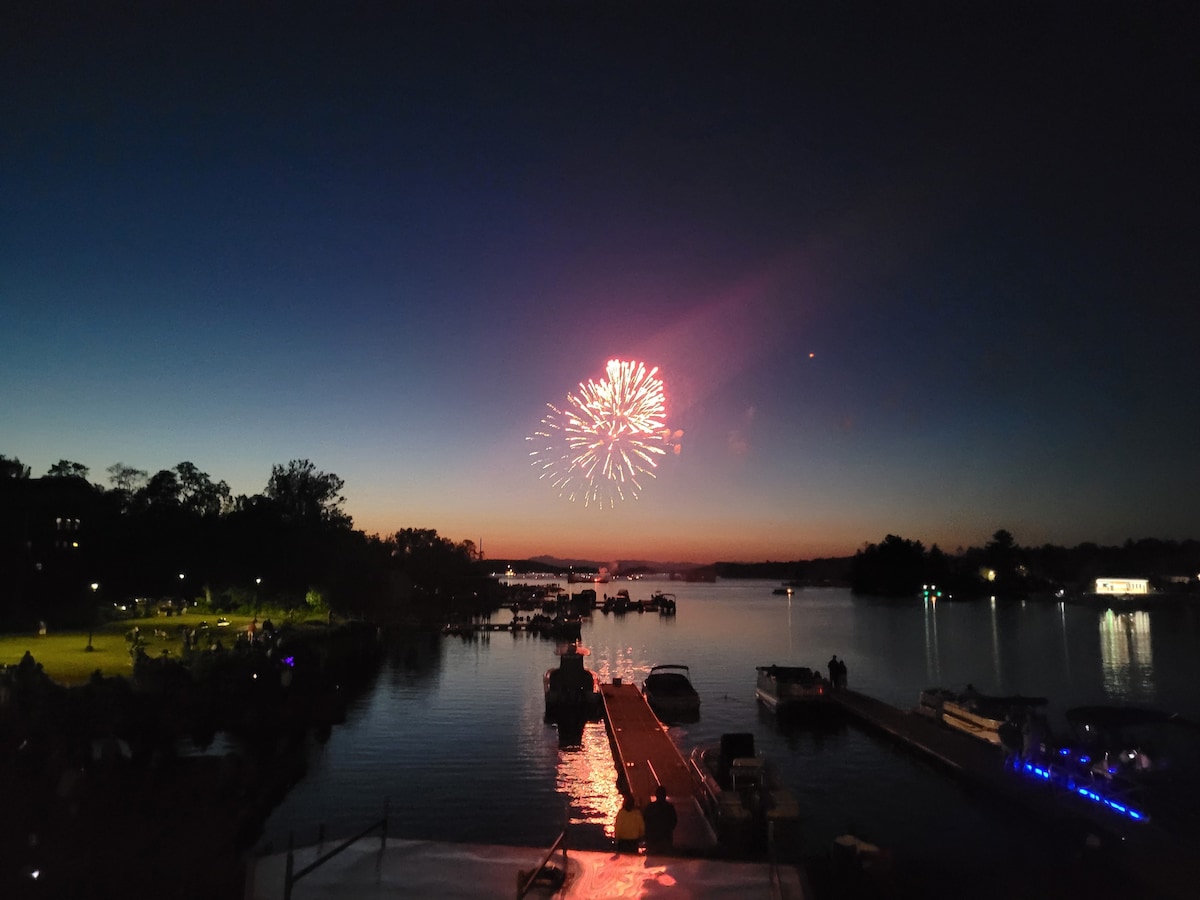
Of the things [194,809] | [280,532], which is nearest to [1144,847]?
[194,809]

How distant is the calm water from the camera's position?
70.5 ft

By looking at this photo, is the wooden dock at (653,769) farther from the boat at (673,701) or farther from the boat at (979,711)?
the boat at (979,711)

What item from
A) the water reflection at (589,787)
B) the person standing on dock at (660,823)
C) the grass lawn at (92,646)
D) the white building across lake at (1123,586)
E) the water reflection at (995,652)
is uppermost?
the grass lawn at (92,646)

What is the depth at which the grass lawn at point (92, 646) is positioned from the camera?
31.0 meters

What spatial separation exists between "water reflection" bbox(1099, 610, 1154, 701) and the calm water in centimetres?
35

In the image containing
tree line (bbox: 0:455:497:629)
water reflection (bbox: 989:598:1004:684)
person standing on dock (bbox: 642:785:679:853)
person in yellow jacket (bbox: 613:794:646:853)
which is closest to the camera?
person in yellow jacket (bbox: 613:794:646:853)

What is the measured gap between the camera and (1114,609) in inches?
6555

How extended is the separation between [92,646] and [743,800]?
106ft

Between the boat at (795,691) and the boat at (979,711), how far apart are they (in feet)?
17.7

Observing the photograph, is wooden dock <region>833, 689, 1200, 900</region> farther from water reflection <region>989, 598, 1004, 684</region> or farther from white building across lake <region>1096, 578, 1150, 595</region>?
white building across lake <region>1096, 578, 1150, 595</region>

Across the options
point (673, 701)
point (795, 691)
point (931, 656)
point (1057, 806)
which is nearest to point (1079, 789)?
point (1057, 806)

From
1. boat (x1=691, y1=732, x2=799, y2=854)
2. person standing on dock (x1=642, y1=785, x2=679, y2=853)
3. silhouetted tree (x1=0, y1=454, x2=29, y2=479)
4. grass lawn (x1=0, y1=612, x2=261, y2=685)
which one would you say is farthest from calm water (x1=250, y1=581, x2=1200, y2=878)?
silhouetted tree (x1=0, y1=454, x2=29, y2=479)

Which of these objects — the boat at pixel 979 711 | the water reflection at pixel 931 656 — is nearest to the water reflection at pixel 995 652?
the water reflection at pixel 931 656

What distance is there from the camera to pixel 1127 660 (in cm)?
7344
